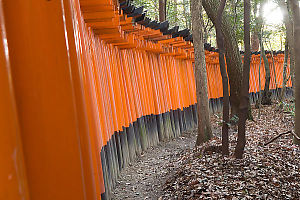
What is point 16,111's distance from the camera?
628mm

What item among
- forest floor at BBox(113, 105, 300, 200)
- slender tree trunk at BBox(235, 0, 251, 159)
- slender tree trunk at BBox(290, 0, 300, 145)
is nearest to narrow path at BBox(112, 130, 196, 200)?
forest floor at BBox(113, 105, 300, 200)

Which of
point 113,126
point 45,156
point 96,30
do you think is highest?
point 96,30

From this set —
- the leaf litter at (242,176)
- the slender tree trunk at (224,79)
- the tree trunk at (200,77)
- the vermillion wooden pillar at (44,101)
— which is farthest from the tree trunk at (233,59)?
the vermillion wooden pillar at (44,101)

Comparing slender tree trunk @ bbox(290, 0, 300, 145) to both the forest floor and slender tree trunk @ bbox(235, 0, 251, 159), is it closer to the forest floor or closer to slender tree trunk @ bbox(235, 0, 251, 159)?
the forest floor

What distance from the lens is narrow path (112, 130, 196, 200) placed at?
18.8ft

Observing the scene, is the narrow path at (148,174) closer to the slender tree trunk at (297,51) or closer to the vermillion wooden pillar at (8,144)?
the slender tree trunk at (297,51)

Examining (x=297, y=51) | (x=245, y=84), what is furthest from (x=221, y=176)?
(x=297, y=51)

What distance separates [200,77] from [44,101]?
8756 millimetres

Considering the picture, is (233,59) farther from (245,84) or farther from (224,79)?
(245,84)

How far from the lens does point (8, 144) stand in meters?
0.58

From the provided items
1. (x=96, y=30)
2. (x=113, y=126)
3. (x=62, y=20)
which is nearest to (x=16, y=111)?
(x=62, y=20)

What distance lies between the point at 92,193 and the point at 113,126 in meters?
6.35

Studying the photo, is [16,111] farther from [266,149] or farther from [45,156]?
[266,149]

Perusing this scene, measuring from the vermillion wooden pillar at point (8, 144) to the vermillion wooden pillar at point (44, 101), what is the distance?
0.03 meters
